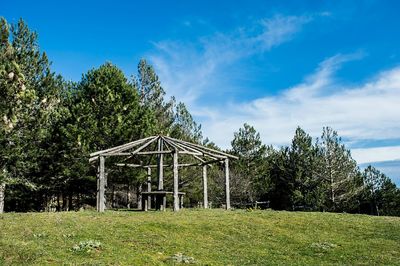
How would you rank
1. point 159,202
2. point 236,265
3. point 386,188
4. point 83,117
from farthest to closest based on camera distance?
1. point 386,188
2. point 83,117
3. point 159,202
4. point 236,265

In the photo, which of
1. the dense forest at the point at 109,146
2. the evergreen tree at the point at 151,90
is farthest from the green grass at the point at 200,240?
the evergreen tree at the point at 151,90

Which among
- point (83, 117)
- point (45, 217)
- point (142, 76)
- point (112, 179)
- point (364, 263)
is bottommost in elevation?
point (364, 263)

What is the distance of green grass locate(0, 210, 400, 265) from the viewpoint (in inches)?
460

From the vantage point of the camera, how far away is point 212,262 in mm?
11586

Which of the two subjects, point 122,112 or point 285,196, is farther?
point 285,196

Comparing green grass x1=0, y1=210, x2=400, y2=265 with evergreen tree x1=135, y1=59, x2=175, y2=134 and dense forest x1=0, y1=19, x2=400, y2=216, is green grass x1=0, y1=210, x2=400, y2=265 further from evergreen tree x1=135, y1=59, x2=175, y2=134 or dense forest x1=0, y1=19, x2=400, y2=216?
evergreen tree x1=135, y1=59, x2=175, y2=134

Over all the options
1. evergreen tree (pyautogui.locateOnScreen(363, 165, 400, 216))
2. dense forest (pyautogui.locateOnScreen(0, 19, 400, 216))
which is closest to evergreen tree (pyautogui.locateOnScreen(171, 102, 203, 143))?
dense forest (pyautogui.locateOnScreen(0, 19, 400, 216))

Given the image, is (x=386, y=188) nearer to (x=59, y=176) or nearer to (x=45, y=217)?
(x=59, y=176)

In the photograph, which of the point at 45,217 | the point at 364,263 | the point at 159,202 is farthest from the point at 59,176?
the point at 364,263

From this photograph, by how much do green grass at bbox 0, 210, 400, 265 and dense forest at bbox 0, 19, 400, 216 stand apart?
1005 cm

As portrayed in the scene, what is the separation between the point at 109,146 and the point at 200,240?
60.3 feet

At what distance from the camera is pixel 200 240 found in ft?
47.9

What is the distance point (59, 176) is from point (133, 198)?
14.8 m

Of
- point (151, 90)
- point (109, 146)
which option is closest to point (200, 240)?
point (109, 146)
